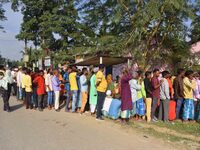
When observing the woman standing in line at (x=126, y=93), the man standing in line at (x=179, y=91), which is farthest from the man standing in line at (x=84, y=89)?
the man standing in line at (x=179, y=91)

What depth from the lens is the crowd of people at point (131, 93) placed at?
12898 mm

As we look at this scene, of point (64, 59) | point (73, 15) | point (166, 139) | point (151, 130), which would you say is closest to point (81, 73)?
point (151, 130)

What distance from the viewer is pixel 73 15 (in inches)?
1243

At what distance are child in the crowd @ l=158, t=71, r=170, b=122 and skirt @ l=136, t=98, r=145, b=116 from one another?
680 mm

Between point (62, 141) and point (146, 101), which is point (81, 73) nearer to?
point (146, 101)

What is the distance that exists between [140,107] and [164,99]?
90 centimetres

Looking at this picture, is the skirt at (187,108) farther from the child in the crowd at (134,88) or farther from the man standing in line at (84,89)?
the man standing in line at (84,89)

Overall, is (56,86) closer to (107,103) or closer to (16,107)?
(16,107)

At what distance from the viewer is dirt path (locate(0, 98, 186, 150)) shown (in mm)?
8766

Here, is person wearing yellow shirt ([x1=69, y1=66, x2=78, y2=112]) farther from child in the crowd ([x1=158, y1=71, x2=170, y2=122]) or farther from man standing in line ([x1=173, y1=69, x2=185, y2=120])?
man standing in line ([x1=173, y1=69, x2=185, y2=120])

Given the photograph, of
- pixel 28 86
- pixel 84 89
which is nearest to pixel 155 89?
pixel 84 89

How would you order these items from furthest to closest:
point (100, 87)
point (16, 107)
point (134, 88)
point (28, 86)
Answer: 1. point (16, 107)
2. point (28, 86)
3. point (134, 88)
4. point (100, 87)

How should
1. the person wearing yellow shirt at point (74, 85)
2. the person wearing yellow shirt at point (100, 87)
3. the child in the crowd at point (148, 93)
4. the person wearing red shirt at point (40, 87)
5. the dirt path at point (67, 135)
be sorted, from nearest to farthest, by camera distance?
the dirt path at point (67, 135)
the person wearing yellow shirt at point (100, 87)
the child in the crowd at point (148, 93)
the person wearing yellow shirt at point (74, 85)
the person wearing red shirt at point (40, 87)

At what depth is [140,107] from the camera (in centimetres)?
1331
